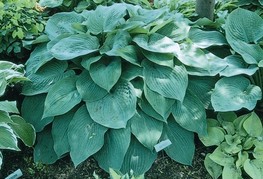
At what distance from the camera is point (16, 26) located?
2.93m

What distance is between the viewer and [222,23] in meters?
3.03

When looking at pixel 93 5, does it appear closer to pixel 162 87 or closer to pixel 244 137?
pixel 162 87

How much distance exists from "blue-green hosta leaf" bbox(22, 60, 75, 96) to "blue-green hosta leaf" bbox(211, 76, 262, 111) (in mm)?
895

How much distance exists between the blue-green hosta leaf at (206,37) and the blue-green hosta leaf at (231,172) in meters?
0.81

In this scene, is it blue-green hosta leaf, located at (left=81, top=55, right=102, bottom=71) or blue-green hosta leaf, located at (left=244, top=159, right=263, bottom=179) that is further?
blue-green hosta leaf, located at (left=81, top=55, right=102, bottom=71)

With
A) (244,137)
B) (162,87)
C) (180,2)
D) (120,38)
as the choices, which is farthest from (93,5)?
(244,137)

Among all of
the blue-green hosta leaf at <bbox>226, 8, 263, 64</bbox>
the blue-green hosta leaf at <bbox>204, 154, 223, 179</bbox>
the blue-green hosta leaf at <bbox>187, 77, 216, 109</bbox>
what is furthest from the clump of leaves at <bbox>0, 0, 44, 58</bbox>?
the blue-green hosta leaf at <bbox>204, 154, 223, 179</bbox>

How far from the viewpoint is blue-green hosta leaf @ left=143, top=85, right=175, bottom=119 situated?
253 cm

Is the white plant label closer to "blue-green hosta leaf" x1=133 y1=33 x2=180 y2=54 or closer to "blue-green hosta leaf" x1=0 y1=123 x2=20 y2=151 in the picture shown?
"blue-green hosta leaf" x1=133 y1=33 x2=180 y2=54

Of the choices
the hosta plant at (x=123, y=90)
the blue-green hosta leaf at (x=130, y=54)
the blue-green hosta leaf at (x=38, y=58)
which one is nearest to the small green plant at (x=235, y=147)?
the hosta plant at (x=123, y=90)

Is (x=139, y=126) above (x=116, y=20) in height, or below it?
below

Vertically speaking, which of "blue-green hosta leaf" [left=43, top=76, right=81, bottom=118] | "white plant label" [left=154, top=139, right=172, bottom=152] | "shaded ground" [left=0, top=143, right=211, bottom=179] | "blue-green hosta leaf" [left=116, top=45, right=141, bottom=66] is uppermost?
"blue-green hosta leaf" [left=116, top=45, right=141, bottom=66]

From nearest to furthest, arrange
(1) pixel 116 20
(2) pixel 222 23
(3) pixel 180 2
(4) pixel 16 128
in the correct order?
(4) pixel 16 128 → (1) pixel 116 20 → (2) pixel 222 23 → (3) pixel 180 2

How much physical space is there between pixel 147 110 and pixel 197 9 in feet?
3.26
